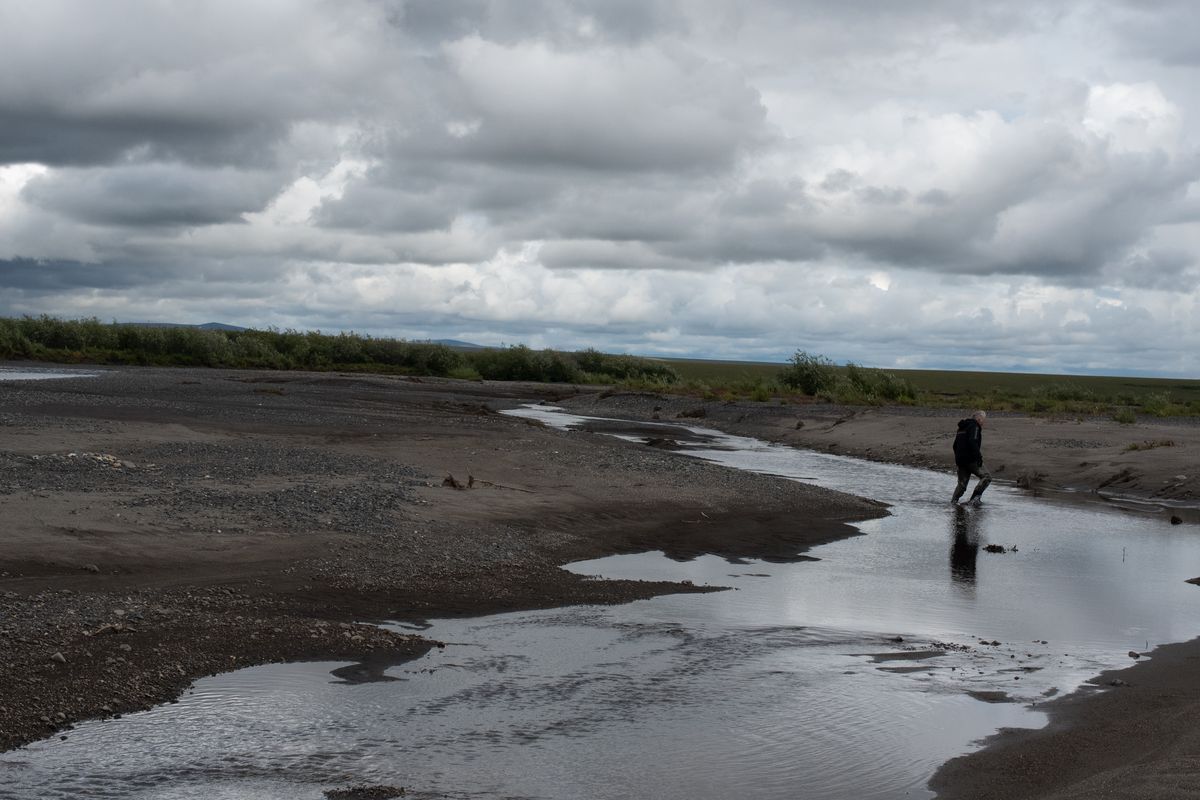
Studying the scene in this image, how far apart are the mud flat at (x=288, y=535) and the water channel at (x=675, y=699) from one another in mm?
609

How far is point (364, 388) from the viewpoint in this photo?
63500 millimetres

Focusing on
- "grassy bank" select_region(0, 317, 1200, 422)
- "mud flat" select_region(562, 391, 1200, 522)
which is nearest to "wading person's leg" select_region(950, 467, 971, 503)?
"mud flat" select_region(562, 391, 1200, 522)

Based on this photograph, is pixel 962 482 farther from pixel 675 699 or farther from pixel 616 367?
pixel 616 367

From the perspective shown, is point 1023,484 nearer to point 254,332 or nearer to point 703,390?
point 703,390

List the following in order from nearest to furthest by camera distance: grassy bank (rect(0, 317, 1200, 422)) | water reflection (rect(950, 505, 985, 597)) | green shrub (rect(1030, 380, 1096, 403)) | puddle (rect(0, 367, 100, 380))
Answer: water reflection (rect(950, 505, 985, 597))
puddle (rect(0, 367, 100, 380))
green shrub (rect(1030, 380, 1096, 403))
grassy bank (rect(0, 317, 1200, 422))

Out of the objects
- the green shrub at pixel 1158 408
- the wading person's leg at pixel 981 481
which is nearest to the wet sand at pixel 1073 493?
the wading person's leg at pixel 981 481

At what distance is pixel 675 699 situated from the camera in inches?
377

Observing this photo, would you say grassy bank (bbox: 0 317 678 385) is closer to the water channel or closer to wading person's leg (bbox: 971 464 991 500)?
wading person's leg (bbox: 971 464 991 500)

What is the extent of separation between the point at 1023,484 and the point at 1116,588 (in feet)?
47.0

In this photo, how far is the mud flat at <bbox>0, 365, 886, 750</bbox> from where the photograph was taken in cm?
962

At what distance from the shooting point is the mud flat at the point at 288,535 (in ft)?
31.6

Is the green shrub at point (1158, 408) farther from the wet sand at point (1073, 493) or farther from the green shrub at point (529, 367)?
the green shrub at point (529, 367)

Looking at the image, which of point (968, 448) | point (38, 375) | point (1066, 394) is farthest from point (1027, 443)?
point (38, 375)

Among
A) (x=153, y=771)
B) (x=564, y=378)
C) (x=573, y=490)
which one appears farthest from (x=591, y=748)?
(x=564, y=378)
